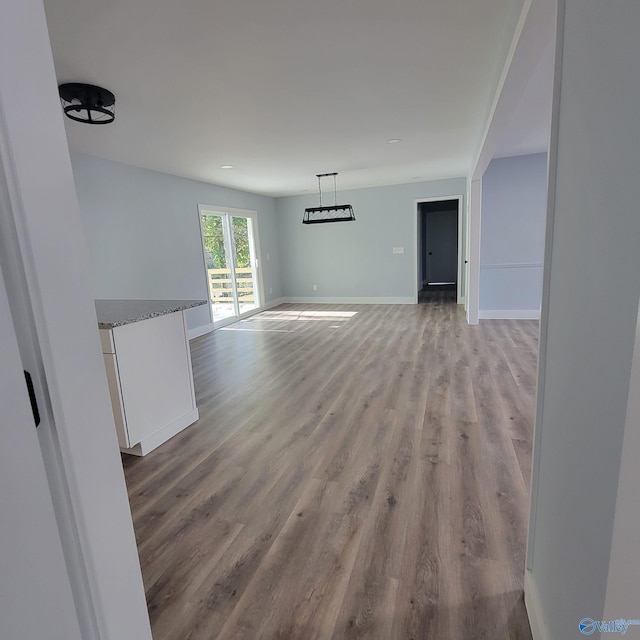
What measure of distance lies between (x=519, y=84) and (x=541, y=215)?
392 cm

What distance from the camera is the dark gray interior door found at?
1091cm

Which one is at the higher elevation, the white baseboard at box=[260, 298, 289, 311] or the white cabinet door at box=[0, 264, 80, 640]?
the white cabinet door at box=[0, 264, 80, 640]

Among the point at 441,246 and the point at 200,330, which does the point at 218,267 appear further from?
the point at 441,246

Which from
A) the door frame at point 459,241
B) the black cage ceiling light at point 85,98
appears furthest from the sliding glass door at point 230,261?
the black cage ceiling light at point 85,98

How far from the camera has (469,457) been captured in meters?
2.25

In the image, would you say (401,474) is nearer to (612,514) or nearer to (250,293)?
(612,514)

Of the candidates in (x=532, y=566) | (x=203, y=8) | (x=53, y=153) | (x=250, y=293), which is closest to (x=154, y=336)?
(x=203, y=8)

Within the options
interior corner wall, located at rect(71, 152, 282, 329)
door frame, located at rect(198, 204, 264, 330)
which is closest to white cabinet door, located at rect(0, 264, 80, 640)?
interior corner wall, located at rect(71, 152, 282, 329)

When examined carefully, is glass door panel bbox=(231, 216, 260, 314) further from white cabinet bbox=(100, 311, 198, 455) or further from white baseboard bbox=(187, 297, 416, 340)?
white cabinet bbox=(100, 311, 198, 455)

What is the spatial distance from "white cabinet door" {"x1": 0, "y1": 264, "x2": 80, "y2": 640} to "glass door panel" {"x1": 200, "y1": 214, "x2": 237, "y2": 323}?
19.2 feet

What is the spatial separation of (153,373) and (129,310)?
473 millimetres

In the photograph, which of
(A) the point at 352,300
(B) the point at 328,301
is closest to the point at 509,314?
(A) the point at 352,300

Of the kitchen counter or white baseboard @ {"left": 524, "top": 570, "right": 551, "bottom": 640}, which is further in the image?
the kitchen counter

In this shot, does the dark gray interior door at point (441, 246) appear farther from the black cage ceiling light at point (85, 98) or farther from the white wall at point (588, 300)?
the white wall at point (588, 300)
